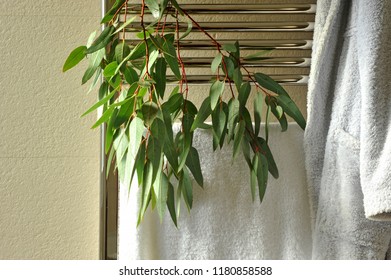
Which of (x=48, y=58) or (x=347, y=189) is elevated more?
(x=48, y=58)

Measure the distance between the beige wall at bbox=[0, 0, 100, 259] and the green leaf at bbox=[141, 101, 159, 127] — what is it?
264 mm

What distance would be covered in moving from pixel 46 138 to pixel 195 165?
0.94 ft

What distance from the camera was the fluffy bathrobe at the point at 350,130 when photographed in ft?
2.49

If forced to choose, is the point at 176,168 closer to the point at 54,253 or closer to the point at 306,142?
Result: the point at 306,142

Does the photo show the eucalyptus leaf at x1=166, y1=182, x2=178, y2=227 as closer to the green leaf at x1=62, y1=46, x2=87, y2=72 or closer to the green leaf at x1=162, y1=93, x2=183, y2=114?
the green leaf at x1=162, y1=93, x2=183, y2=114

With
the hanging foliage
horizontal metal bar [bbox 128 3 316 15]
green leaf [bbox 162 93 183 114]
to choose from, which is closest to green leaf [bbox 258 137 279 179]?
the hanging foliage

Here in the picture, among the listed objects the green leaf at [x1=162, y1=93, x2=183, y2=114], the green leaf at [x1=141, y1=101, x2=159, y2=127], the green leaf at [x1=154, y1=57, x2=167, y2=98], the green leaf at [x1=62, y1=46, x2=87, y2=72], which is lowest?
the green leaf at [x1=141, y1=101, x2=159, y2=127]

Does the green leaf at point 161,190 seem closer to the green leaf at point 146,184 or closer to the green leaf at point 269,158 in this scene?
the green leaf at point 146,184

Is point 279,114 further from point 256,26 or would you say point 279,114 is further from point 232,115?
point 256,26

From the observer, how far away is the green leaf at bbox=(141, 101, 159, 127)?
73cm

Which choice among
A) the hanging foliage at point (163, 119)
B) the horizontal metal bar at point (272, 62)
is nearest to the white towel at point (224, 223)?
the hanging foliage at point (163, 119)

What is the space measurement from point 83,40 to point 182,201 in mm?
305

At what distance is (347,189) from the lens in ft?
2.60

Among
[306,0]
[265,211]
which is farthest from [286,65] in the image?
[265,211]
